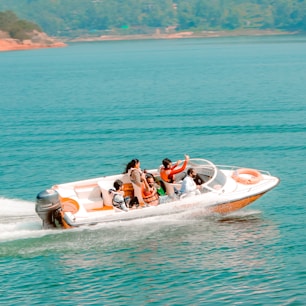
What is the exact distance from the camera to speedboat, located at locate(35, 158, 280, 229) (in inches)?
894

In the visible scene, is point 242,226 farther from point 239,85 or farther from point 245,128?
point 239,85

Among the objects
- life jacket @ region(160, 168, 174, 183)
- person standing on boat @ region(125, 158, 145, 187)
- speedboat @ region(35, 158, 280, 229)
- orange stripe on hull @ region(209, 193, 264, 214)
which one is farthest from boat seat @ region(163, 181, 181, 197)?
orange stripe on hull @ region(209, 193, 264, 214)

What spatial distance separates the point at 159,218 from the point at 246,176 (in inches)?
145

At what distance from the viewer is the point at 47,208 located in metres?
22.5

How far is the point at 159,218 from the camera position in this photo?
2384 cm

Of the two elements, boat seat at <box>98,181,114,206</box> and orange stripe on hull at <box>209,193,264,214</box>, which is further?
boat seat at <box>98,181,114,206</box>

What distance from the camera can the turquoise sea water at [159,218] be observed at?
2030 cm

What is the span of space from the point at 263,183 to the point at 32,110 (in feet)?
116

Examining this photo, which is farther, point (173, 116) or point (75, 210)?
point (173, 116)

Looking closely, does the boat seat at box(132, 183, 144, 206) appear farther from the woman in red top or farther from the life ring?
the life ring

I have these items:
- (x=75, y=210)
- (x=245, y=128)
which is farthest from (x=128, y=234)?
(x=245, y=128)

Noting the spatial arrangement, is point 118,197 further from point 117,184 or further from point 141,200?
point 141,200

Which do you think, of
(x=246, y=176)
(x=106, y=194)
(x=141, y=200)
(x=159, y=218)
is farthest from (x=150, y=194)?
(x=246, y=176)

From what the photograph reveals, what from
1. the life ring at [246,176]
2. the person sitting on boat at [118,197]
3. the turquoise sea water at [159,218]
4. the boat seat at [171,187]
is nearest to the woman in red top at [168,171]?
the boat seat at [171,187]
